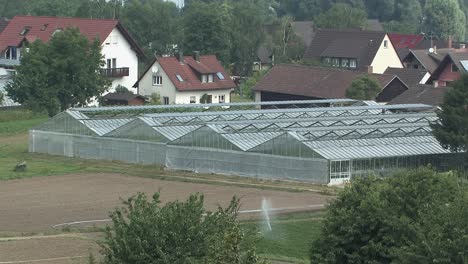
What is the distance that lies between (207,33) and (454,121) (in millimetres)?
35170

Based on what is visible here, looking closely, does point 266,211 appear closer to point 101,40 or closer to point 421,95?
point 421,95

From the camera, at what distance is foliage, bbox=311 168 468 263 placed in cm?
2222

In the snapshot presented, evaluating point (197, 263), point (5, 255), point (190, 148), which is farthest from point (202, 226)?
point (190, 148)

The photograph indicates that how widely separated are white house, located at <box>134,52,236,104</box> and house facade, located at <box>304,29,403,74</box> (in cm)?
903

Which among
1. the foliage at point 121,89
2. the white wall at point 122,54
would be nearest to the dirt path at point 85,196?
the foliage at point 121,89

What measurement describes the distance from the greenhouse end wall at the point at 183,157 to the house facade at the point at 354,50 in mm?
26250

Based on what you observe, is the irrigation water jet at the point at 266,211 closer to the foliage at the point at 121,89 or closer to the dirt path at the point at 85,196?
the dirt path at the point at 85,196

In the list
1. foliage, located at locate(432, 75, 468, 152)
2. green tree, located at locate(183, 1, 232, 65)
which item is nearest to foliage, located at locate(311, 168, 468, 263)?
foliage, located at locate(432, 75, 468, 152)

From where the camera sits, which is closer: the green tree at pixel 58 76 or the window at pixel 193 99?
the green tree at pixel 58 76

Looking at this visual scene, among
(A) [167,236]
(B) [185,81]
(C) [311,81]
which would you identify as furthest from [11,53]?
(A) [167,236]

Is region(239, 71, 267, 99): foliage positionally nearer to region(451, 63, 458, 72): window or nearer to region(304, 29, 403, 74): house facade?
region(304, 29, 403, 74): house facade

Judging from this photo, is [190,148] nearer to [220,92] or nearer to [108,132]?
[108,132]

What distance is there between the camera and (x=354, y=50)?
7275 centimetres

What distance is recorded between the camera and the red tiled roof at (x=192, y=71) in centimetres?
6225
